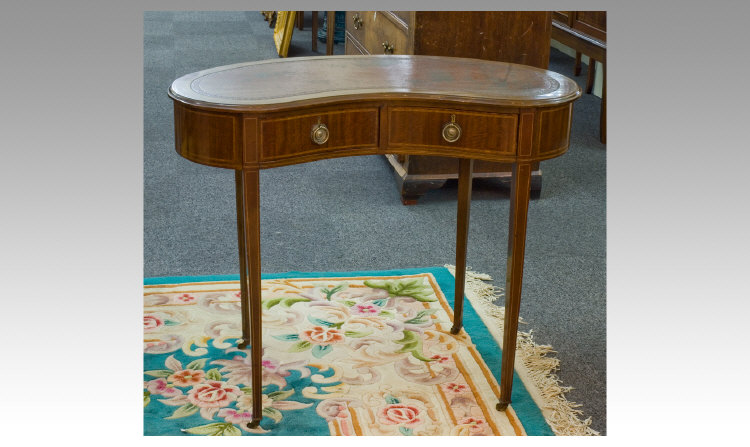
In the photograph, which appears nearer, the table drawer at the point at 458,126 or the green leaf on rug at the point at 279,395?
the table drawer at the point at 458,126

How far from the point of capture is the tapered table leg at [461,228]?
102 inches

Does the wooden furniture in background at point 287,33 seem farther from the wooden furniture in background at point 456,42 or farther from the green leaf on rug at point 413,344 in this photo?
the green leaf on rug at point 413,344

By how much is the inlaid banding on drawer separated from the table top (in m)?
0.04

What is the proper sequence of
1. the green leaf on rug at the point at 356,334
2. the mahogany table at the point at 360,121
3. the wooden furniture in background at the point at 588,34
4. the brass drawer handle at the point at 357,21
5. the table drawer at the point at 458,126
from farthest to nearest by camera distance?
the wooden furniture in background at the point at 588,34 → the brass drawer handle at the point at 357,21 → the green leaf on rug at the point at 356,334 → the table drawer at the point at 458,126 → the mahogany table at the point at 360,121

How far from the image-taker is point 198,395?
7.70 feet

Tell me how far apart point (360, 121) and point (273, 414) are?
0.82 metres

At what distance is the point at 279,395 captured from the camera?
237 centimetres

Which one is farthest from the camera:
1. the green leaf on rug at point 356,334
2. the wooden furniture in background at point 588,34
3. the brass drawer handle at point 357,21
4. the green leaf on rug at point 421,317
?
the wooden furniture in background at point 588,34

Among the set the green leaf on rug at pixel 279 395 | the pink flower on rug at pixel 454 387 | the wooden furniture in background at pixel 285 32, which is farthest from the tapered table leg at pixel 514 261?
the wooden furniture in background at pixel 285 32

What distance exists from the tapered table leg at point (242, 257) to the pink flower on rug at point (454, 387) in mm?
638

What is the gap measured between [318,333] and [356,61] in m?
0.88

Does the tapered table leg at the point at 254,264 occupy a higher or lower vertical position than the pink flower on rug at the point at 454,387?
higher

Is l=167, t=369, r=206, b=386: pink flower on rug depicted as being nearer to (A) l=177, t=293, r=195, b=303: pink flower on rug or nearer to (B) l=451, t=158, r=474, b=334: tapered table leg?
(A) l=177, t=293, r=195, b=303: pink flower on rug

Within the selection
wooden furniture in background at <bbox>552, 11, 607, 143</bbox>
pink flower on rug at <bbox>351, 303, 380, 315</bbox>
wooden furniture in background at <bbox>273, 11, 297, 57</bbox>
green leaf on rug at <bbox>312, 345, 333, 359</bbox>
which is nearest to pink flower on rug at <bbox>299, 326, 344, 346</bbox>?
green leaf on rug at <bbox>312, 345, 333, 359</bbox>
